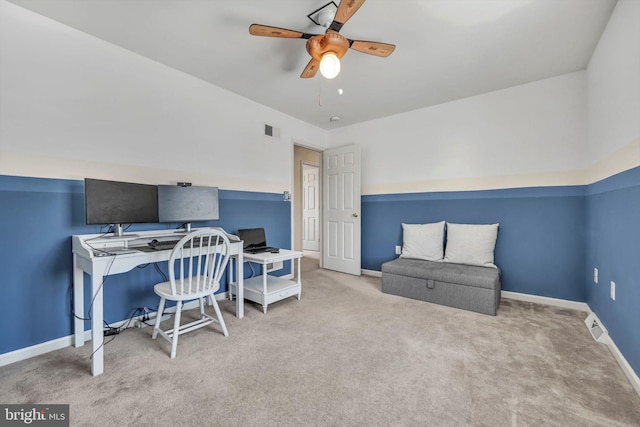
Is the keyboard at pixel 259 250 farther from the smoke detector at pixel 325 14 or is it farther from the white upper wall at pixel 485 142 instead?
the smoke detector at pixel 325 14

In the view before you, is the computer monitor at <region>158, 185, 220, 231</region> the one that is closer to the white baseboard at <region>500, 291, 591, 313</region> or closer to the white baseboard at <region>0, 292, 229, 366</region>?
the white baseboard at <region>0, 292, 229, 366</region>

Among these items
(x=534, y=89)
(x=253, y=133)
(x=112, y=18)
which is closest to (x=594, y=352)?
(x=534, y=89)

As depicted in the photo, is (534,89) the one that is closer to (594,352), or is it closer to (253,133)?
(594,352)

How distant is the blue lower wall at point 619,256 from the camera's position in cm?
167

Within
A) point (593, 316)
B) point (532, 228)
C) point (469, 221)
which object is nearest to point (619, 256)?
point (593, 316)

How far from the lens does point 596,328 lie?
2.29m

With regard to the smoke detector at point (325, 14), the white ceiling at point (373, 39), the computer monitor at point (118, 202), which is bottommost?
the computer monitor at point (118, 202)

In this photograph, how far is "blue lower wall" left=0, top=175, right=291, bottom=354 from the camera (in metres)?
1.90

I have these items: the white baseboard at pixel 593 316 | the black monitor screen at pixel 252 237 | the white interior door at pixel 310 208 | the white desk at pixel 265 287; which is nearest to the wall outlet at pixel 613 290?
the white baseboard at pixel 593 316

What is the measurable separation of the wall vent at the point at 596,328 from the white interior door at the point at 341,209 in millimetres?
2654

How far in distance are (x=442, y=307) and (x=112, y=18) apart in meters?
4.05

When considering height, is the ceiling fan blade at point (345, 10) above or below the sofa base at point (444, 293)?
above

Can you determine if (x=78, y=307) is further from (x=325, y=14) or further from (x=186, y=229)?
(x=325, y=14)

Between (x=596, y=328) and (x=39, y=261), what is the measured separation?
462 cm
